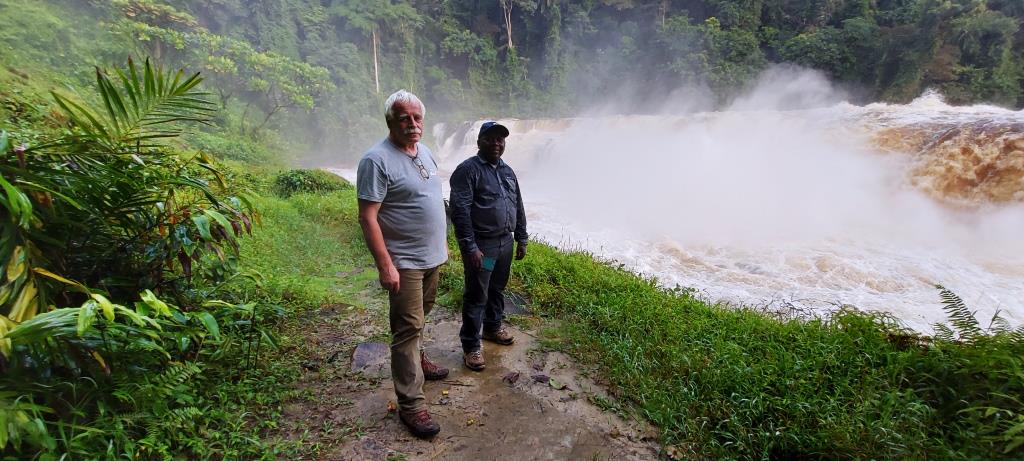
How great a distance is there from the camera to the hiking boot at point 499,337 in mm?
3335

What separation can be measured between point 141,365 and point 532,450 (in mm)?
1944

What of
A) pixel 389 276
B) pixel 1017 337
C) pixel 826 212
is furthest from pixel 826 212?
pixel 389 276

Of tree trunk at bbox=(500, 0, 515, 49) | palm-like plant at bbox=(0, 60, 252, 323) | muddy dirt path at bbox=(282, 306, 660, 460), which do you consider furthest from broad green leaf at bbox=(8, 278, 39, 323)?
tree trunk at bbox=(500, 0, 515, 49)

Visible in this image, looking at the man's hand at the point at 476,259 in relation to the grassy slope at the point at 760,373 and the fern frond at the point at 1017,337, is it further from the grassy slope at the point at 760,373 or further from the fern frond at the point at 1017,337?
the fern frond at the point at 1017,337

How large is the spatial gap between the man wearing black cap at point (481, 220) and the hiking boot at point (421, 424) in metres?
0.71

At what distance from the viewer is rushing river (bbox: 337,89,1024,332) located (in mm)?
6832

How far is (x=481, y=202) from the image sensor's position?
9.31 feet

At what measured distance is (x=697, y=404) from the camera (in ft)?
8.29

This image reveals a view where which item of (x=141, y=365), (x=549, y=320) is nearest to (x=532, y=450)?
(x=549, y=320)

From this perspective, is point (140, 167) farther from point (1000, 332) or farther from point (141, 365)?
point (1000, 332)

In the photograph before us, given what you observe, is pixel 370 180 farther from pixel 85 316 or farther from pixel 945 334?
pixel 945 334

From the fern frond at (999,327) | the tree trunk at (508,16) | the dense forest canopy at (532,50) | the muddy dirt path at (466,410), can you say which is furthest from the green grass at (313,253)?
the tree trunk at (508,16)

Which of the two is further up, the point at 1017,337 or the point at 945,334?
the point at 1017,337

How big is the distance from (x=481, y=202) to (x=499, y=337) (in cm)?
115
